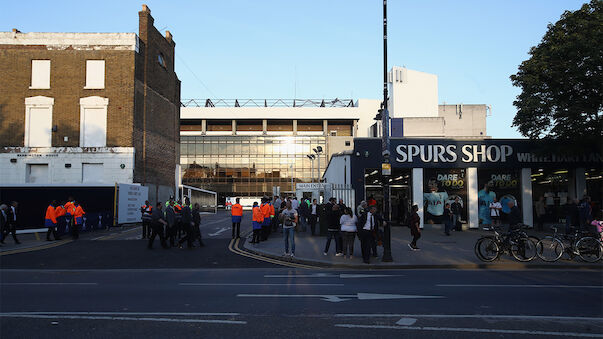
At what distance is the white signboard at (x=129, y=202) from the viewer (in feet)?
82.7

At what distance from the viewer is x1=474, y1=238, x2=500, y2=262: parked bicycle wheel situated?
12.8m

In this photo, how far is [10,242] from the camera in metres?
18.6

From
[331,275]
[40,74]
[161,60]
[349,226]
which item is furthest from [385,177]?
[161,60]

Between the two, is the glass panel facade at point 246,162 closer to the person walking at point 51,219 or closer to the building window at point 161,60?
the building window at point 161,60

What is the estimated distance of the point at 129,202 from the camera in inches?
1040

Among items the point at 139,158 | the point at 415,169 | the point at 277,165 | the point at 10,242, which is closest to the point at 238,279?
the point at 10,242

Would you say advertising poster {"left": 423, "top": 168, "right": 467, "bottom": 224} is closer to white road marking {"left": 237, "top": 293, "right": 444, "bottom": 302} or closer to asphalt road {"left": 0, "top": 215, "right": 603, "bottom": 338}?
asphalt road {"left": 0, "top": 215, "right": 603, "bottom": 338}

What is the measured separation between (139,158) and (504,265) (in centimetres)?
2702

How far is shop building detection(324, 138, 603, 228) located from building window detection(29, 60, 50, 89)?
2210 cm

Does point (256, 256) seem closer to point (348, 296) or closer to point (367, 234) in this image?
point (367, 234)

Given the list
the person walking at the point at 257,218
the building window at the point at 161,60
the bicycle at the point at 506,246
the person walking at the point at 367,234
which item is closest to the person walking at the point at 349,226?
the person walking at the point at 367,234

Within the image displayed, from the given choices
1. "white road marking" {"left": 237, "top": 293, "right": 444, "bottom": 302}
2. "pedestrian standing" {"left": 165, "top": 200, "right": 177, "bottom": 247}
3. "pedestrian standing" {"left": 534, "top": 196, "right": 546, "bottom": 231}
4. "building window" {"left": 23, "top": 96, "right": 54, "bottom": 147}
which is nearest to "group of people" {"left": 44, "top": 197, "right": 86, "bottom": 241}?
"pedestrian standing" {"left": 165, "top": 200, "right": 177, "bottom": 247}

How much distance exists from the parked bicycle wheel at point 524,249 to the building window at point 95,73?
2841cm

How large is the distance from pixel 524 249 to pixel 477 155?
12.5m
